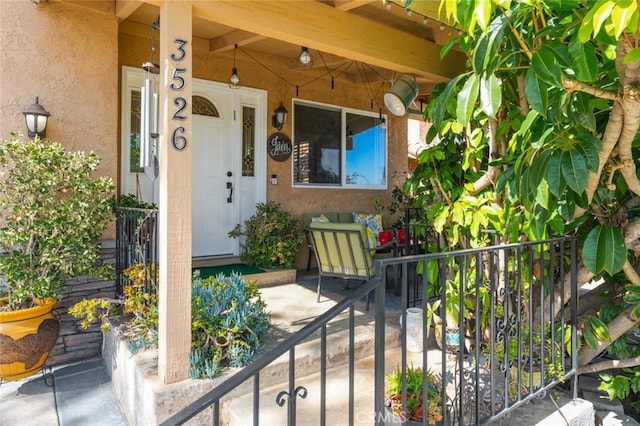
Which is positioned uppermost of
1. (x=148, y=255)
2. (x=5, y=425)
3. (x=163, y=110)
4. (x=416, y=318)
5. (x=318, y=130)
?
(x=318, y=130)

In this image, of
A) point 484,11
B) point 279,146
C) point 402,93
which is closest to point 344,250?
point 402,93

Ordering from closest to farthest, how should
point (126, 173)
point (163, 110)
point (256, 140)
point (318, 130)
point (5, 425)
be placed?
1. point (163, 110)
2. point (5, 425)
3. point (126, 173)
4. point (256, 140)
5. point (318, 130)

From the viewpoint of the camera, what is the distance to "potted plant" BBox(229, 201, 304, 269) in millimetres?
4863

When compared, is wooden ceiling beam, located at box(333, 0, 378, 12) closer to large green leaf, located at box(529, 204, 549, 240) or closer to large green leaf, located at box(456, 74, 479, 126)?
large green leaf, located at box(456, 74, 479, 126)

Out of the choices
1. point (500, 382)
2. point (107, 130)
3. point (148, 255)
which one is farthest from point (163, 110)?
point (500, 382)

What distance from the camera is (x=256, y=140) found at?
539cm

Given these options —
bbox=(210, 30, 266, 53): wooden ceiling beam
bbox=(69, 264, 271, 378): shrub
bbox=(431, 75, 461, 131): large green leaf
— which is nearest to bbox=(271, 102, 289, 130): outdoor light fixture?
bbox=(210, 30, 266, 53): wooden ceiling beam

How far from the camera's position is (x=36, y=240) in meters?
3.10

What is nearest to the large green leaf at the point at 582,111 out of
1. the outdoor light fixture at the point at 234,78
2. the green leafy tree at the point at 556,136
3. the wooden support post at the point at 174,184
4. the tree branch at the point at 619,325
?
the green leafy tree at the point at 556,136

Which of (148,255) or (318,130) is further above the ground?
(318,130)

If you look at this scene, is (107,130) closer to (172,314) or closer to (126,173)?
(126,173)

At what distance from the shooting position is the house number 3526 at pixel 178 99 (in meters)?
2.37

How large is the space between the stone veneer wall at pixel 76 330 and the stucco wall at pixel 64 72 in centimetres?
101

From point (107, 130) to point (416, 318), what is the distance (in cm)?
323
